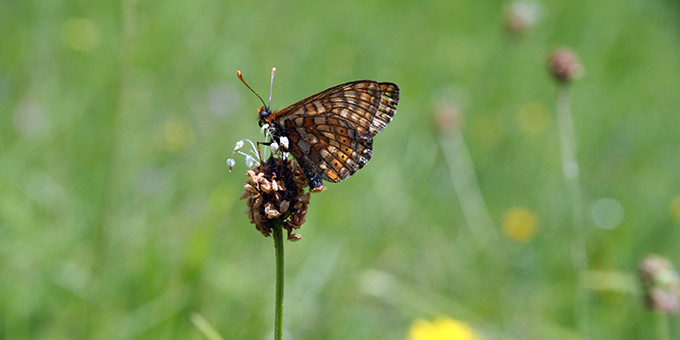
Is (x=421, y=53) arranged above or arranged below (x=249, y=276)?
above

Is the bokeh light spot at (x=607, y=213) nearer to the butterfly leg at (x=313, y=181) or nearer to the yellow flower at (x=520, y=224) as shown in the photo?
the yellow flower at (x=520, y=224)

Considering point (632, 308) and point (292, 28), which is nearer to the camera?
point (632, 308)

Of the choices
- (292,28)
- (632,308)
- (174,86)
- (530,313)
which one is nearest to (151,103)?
(174,86)

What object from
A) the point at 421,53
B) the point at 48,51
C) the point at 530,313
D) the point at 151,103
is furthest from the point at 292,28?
the point at 530,313

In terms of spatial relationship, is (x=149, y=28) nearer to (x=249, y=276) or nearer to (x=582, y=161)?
(x=249, y=276)

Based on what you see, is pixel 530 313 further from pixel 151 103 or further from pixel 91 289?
pixel 151 103

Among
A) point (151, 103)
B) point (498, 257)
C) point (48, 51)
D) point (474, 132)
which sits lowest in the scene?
point (498, 257)

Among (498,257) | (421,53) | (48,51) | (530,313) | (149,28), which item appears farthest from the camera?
(421,53)

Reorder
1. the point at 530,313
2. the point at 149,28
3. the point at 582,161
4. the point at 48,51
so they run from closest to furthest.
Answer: the point at 530,313, the point at 48,51, the point at 149,28, the point at 582,161
